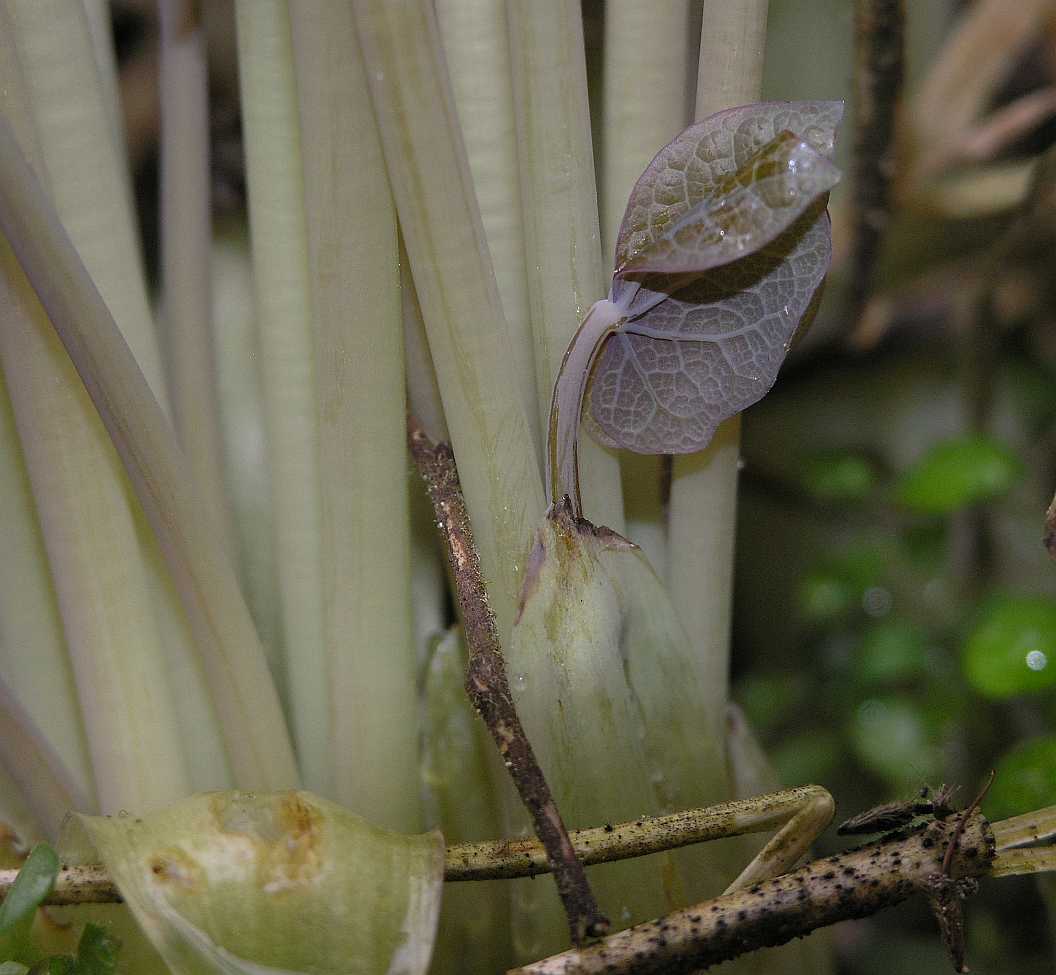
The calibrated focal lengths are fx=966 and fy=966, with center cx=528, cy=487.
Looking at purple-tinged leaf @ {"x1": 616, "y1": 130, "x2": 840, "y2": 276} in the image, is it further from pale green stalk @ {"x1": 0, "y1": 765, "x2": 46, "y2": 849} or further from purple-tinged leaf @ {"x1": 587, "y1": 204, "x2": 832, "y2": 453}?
pale green stalk @ {"x1": 0, "y1": 765, "x2": 46, "y2": 849}

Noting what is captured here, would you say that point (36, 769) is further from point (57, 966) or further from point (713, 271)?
point (713, 271)

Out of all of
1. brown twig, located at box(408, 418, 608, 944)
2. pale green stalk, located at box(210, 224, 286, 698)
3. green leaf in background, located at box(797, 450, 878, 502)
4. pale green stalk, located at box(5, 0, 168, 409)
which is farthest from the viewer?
green leaf in background, located at box(797, 450, 878, 502)

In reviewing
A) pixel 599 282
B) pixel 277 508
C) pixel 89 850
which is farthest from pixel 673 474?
pixel 89 850

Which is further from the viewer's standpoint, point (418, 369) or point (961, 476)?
point (961, 476)

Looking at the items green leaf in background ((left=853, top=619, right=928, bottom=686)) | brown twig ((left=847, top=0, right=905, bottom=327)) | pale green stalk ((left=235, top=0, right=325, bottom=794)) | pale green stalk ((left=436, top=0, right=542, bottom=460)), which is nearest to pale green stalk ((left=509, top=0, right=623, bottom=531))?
pale green stalk ((left=436, top=0, right=542, bottom=460))

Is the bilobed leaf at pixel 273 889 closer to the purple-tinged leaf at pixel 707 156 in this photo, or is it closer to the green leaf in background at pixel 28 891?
the green leaf in background at pixel 28 891

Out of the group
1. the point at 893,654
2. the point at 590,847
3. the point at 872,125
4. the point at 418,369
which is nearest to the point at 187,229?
the point at 418,369
